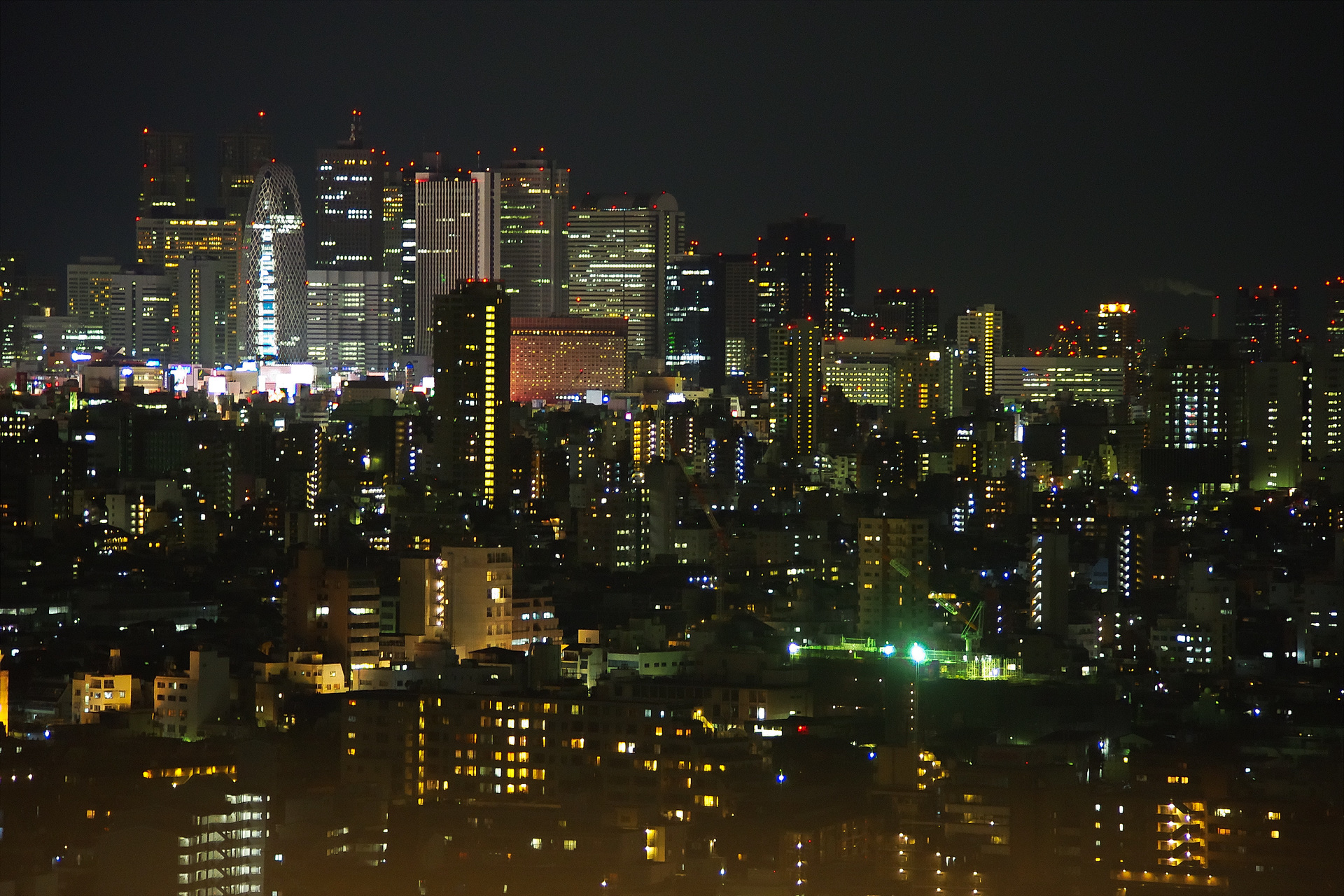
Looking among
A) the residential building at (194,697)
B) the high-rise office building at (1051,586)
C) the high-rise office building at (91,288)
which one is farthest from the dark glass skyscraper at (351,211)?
the residential building at (194,697)

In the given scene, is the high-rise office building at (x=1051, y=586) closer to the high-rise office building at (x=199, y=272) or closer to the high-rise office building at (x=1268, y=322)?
the high-rise office building at (x=1268, y=322)

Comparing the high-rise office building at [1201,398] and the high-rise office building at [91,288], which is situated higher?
the high-rise office building at [91,288]

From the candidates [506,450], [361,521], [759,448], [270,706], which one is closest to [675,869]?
[270,706]

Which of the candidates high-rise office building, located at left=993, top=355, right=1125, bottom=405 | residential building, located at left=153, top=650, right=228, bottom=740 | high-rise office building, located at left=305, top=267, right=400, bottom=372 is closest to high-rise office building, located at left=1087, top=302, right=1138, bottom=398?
high-rise office building, located at left=993, top=355, right=1125, bottom=405

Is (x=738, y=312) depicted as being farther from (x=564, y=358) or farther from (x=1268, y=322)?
(x=1268, y=322)

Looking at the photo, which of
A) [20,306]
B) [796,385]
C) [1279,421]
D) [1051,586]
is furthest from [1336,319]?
[20,306]

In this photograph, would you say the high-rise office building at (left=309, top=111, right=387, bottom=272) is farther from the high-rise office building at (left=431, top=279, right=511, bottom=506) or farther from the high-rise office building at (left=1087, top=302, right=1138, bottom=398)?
the high-rise office building at (left=431, top=279, right=511, bottom=506)
